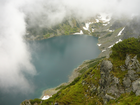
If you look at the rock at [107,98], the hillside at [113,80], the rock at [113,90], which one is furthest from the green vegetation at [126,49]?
the rock at [107,98]

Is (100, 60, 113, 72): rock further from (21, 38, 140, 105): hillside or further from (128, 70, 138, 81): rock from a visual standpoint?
(128, 70, 138, 81): rock

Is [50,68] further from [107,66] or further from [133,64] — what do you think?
[133,64]

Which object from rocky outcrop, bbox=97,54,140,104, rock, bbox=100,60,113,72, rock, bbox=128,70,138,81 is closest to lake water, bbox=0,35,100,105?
rock, bbox=100,60,113,72

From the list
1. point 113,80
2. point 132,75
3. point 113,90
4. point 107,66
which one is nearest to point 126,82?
point 132,75

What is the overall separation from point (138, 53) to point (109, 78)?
1374cm

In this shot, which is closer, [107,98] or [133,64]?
[107,98]

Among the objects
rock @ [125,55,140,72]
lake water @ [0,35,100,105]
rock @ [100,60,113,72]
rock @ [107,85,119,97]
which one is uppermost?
lake water @ [0,35,100,105]

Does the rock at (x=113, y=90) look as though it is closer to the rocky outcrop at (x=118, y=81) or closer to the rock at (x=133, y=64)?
the rocky outcrop at (x=118, y=81)

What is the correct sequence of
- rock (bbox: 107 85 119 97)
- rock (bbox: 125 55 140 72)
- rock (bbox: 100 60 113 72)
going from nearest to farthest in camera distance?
1. rock (bbox: 107 85 119 97)
2. rock (bbox: 125 55 140 72)
3. rock (bbox: 100 60 113 72)

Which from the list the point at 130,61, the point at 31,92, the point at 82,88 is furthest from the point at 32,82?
the point at 130,61

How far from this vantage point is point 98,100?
39.0m

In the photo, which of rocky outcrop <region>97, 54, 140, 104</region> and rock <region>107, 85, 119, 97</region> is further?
rock <region>107, 85, 119, 97</region>

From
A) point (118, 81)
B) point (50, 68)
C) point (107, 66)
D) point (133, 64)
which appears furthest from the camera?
point (50, 68)

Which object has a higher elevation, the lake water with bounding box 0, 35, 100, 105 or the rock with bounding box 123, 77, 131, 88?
the lake water with bounding box 0, 35, 100, 105
